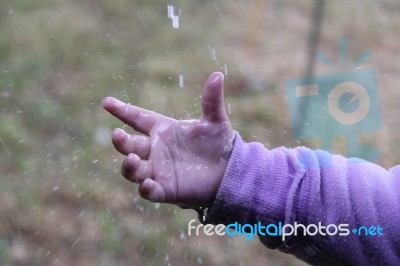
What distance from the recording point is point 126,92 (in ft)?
5.75

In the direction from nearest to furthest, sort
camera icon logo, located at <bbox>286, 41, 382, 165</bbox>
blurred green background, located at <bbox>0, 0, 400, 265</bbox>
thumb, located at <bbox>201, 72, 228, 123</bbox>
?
thumb, located at <bbox>201, 72, 228, 123</bbox> < camera icon logo, located at <bbox>286, 41, 382, 165</bbox> < blurred green background, located at <bbox>0, 0, 400, 265</bbox>

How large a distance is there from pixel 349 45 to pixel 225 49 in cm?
41

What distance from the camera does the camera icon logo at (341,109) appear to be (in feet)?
3.45

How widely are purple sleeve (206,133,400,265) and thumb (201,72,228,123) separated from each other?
0.06m

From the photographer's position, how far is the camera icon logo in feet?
3.45

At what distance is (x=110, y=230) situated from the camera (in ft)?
4.93

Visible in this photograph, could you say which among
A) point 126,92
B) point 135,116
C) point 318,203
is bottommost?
point 126,92

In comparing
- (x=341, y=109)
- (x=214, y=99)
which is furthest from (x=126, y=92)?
(x=214, y=99)

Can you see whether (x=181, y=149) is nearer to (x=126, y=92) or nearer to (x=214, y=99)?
(x=214, y=99)

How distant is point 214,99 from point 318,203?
9.2 inches

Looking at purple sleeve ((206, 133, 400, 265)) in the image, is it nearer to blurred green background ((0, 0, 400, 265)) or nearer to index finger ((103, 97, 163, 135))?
index finger ((103, 97, 163, 135))

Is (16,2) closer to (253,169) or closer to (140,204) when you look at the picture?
(140,204)

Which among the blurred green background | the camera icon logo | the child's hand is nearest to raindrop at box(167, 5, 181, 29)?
the blurred green background

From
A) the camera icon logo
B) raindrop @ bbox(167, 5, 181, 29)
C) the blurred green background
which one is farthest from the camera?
raindrop @ bbox(167, 5, 181, 29)
